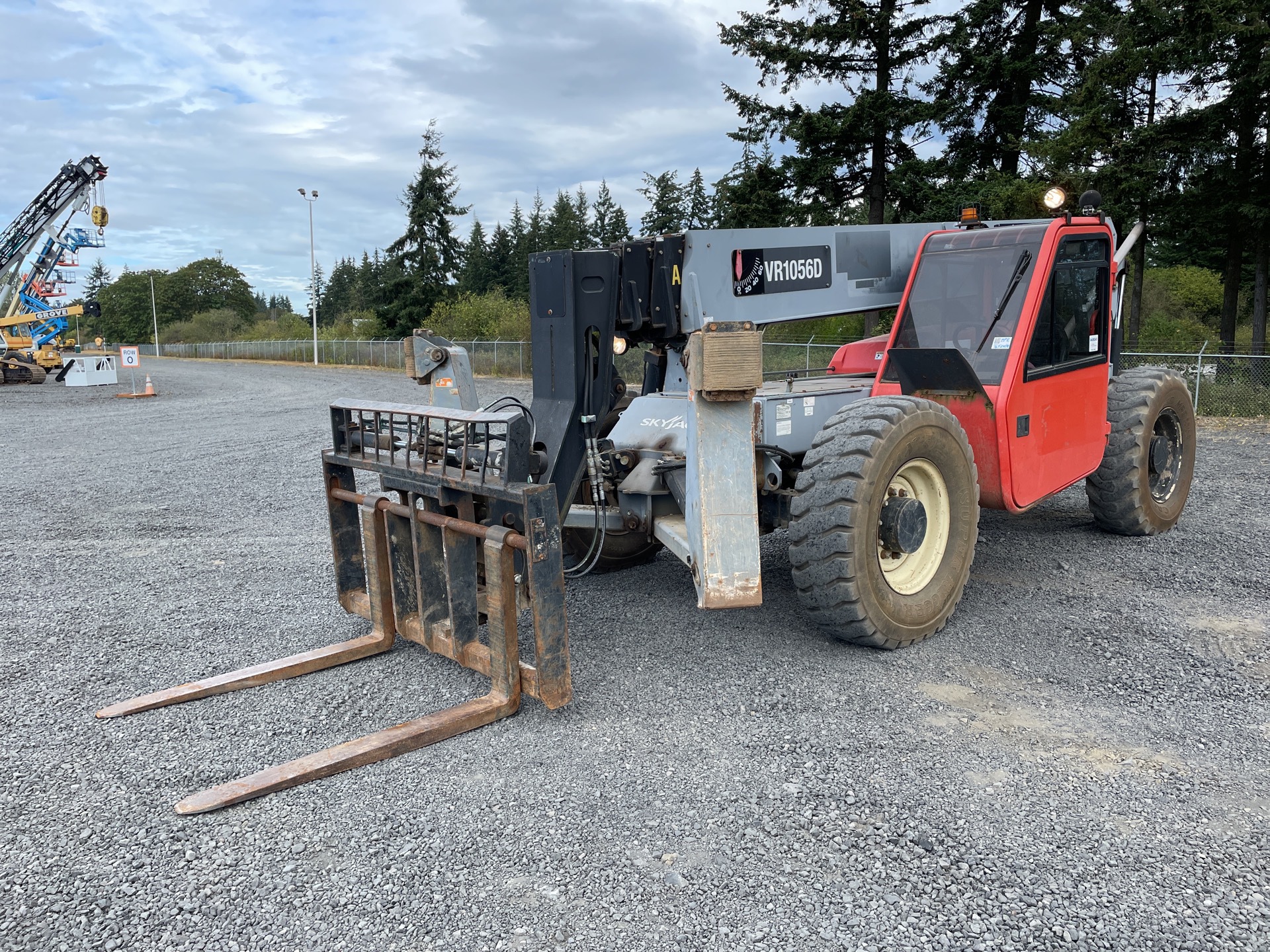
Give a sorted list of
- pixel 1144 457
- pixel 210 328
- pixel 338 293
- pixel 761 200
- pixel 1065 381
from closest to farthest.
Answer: pixel 1065 381, pixel 1144 457, pixel 761 200, pixel 210 328, pixel 338 293

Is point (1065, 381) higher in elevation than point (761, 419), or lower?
higher

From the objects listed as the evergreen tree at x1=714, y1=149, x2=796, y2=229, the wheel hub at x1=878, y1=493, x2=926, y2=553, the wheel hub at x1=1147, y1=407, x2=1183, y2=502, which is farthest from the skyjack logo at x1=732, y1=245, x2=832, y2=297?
the evergreen tree at x1=714, y1=149, x2=796, y2=229

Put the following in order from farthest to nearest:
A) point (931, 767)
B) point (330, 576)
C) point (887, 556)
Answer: point (330, 576) → point (887, 556) → point (931, 767)

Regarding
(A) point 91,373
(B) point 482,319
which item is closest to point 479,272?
(B) point 482,319

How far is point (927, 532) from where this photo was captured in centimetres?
500

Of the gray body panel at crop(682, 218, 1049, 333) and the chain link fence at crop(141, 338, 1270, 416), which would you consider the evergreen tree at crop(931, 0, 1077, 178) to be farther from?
the gray body panel at crop(682, 218, 1049, 333)

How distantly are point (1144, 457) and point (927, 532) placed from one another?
10.2 ft

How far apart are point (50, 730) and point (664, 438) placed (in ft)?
11.1

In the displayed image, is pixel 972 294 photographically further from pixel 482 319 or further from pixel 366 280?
pixel 366 280

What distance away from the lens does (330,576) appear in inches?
263

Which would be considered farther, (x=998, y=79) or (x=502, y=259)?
(x=502, y=259)

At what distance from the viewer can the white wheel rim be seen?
16.0ft

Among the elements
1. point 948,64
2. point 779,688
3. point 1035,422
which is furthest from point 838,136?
point 779,688

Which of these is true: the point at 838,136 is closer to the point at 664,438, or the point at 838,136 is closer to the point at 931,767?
the point at 664,438
